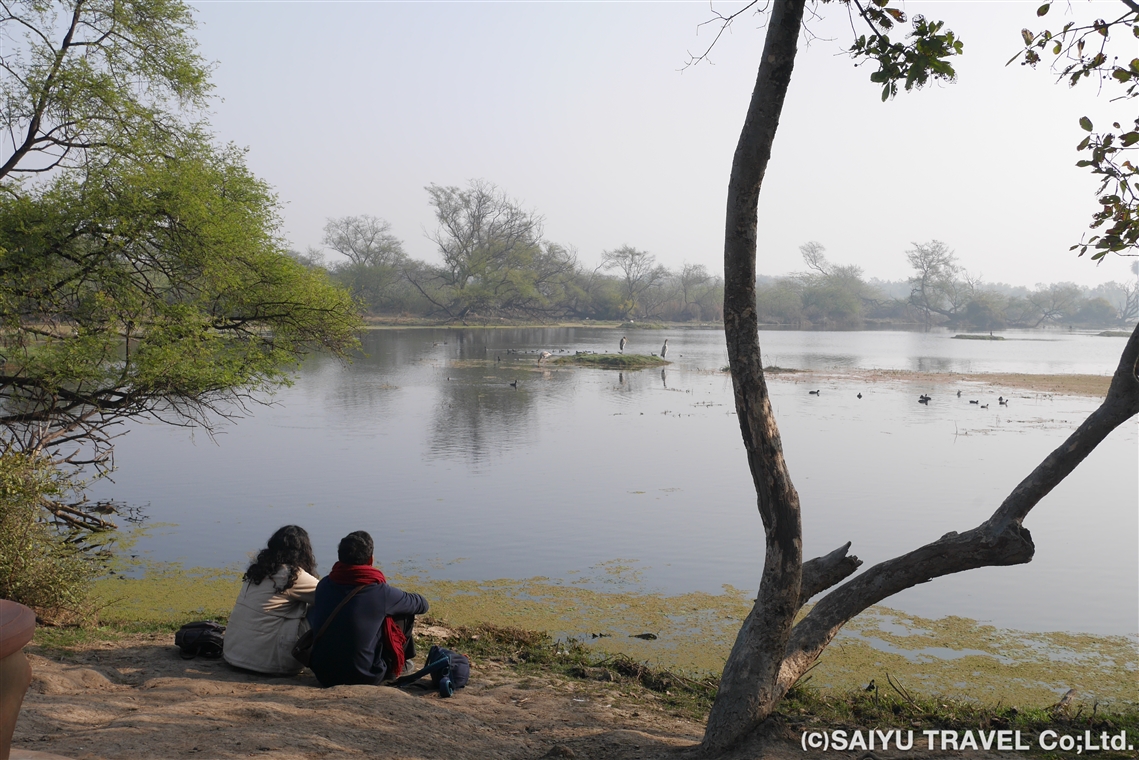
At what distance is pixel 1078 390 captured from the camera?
101 feet

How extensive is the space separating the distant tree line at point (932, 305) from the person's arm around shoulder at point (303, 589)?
98.0m

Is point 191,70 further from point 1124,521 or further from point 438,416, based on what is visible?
point 1124,521

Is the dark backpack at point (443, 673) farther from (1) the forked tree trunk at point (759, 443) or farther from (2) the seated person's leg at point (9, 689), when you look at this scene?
(2) the seated person's leg at point (9, 689)

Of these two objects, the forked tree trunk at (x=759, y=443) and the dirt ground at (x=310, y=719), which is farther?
the forked tree trunk at (x=759, y=443)

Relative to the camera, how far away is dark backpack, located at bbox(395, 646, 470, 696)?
5.11 meters

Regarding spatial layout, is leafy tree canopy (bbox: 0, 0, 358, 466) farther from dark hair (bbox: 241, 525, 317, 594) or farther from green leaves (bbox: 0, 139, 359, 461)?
dark hair (bbox: 241, 525, 317, 594)

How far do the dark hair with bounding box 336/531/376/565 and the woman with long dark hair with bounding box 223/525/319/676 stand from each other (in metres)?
0.38

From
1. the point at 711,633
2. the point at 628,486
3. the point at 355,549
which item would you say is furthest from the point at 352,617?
the point at 628,486

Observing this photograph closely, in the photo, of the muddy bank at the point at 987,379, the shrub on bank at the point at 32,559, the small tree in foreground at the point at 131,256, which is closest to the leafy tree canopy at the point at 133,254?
the small tree in foreground at the point at 131,256

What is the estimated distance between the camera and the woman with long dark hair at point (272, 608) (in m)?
5.20

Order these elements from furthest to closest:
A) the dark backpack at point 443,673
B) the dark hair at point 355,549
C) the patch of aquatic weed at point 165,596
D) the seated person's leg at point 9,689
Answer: the patch of aquatic weed at point 165,596 → the dark backpack at point 443,673 → the dark hair at point 355,549 → the seated person's leg at point 9,689

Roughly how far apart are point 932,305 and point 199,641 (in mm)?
115149

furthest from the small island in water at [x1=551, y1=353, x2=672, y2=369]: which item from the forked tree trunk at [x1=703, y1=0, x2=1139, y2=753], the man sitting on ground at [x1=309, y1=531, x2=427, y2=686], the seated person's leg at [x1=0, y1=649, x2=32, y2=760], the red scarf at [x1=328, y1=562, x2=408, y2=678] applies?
the seated person's leg at [x1=0, y1=649, x2=32, y2=760]

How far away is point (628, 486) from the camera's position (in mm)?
14188
